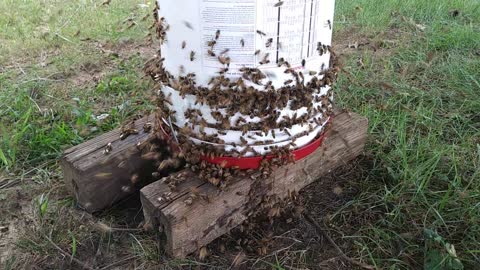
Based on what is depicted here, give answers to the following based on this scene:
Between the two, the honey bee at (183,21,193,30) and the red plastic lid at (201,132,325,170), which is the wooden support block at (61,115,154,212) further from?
the honey bee at (183,21,193,30)

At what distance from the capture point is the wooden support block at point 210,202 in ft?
6.13

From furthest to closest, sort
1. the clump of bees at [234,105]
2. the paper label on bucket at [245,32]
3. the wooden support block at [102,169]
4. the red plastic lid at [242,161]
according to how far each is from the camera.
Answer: the wooden support block at [102,169] → the red plastic lid at [242,161] → the clump of bees at [234,105] → the paper label on bucket at [245,32]

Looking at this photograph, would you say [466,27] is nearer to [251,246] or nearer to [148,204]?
[251,246]

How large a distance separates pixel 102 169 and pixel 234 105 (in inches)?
29.7

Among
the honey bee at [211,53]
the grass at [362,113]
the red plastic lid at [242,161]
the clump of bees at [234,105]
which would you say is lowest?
the grass at [362,113]

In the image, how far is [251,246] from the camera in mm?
2057

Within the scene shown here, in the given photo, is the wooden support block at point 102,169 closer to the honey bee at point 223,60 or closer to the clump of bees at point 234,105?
the clump of bees at point 234,105

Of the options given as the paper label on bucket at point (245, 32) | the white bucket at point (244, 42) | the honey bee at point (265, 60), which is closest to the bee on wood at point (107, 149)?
the white bucket at point (244, 42)

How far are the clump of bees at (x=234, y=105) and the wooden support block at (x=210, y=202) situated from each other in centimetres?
6

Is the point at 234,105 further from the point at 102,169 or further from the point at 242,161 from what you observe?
the point at 102,169

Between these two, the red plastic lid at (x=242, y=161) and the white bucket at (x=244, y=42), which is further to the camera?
the red plastic lid at (x=242, y=161)

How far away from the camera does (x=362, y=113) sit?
9.70 feet

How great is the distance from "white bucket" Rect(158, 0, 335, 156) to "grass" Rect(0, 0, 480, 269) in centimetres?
58

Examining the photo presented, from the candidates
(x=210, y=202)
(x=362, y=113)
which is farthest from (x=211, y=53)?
(x=362, y=113)
